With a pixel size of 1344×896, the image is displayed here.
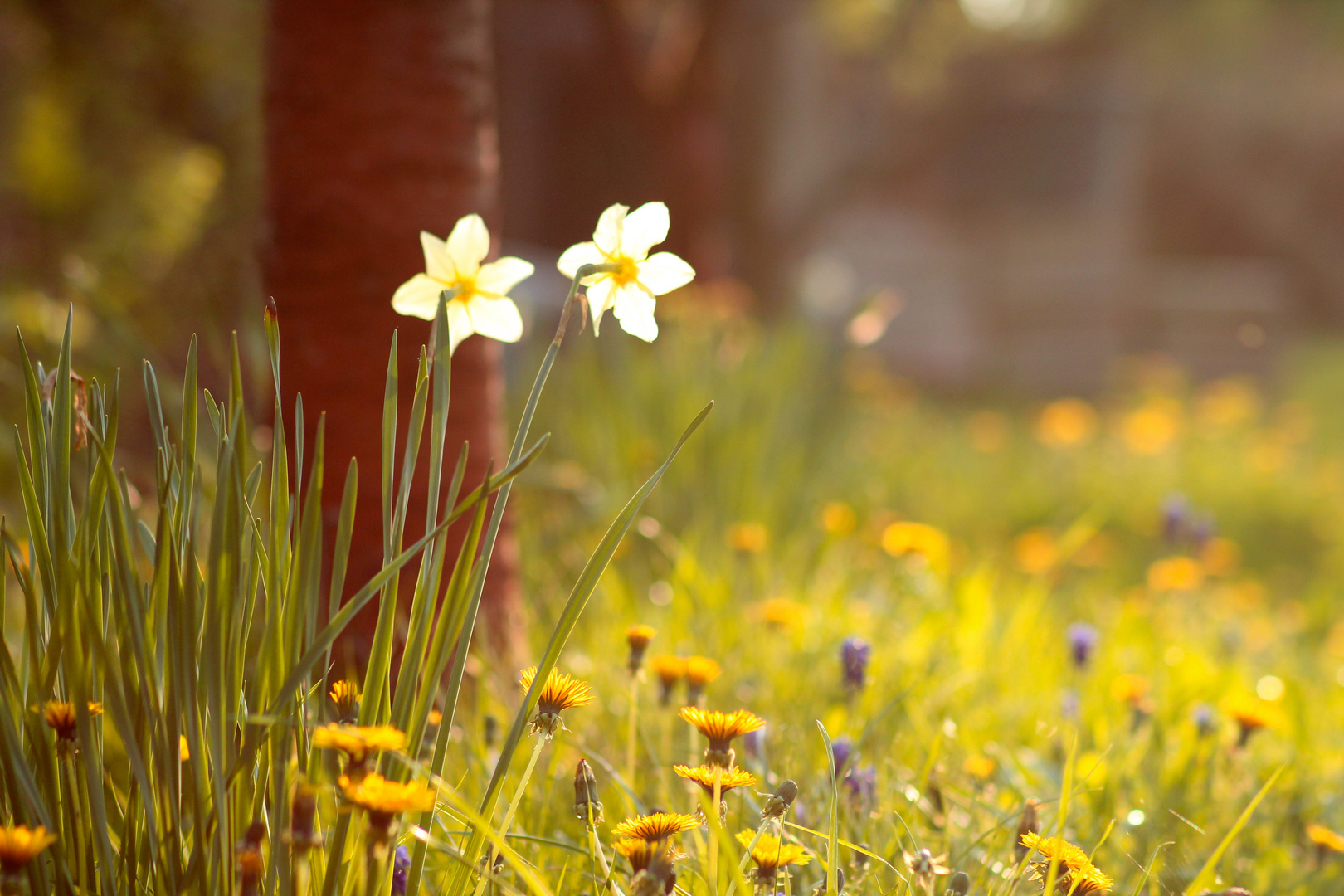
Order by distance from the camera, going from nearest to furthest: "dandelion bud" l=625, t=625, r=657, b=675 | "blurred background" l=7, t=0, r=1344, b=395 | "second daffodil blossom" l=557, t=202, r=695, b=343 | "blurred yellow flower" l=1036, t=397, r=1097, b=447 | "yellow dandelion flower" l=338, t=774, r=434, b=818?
"yellow dandelion flower" l=338, t=774, r=434, b=818 < "second daffodil blossom" l=557, t=202, r=695, b=343 < "dandelion bud" l=625, t=625, r=657, b=675 < "blurred background" l=7, t=0, r=1344, b=395 < "blurred yellow flower" l=1036, t=397, r=1097, b=447

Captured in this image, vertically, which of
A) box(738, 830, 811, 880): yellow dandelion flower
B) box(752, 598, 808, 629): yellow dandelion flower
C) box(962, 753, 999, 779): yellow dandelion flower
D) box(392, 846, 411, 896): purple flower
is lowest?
box(962, 753, 999, 779): yellow dandelion flower

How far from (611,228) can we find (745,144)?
512 centimetres

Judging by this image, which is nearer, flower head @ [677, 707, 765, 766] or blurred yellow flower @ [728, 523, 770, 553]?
flower head @ [677, 707, 765, 766]

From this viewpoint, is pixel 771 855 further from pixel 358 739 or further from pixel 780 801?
pixel 358 739

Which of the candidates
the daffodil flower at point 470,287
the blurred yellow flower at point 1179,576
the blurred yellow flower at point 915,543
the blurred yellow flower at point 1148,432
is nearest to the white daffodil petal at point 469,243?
the daffodil flower at point 470,287

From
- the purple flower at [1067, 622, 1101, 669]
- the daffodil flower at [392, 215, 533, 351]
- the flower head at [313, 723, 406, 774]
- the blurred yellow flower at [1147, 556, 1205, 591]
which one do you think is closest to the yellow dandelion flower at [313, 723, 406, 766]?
the flower head at [313, 723, 406, 774]

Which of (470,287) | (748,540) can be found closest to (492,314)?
(470,287)

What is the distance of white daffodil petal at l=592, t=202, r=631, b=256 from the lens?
2.69 ft

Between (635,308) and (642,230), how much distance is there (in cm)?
6

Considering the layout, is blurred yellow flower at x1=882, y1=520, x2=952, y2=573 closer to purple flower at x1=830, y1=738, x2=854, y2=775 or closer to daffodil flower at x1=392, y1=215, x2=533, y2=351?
purple flower at x1=830, y1=738, x2=854, y2=775

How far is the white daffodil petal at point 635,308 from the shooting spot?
2.70 ft

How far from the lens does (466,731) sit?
1.20 meters

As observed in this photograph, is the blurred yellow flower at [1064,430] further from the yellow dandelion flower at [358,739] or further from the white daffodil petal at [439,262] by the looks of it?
the yellow dandelion flower at [358,739]

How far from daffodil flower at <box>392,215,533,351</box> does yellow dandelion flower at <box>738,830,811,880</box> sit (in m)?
0.46
